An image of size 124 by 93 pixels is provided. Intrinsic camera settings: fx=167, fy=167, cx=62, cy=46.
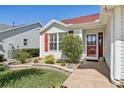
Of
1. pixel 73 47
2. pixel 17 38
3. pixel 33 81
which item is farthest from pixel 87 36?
pixel 17 38

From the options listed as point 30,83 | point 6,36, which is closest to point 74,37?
point 30,83

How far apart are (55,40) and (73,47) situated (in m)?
3.34

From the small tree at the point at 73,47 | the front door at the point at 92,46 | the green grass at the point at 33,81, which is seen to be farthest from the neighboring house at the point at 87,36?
the green grass at the point at 33,81

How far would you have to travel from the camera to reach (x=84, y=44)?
45.9ft

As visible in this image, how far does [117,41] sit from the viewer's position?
6430 millimetres

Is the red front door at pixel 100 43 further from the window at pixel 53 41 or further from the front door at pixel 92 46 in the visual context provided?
the window at pixel 53 41

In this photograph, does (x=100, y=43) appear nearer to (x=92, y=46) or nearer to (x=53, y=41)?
(x=92, y=46)

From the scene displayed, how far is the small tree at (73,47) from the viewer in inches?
486

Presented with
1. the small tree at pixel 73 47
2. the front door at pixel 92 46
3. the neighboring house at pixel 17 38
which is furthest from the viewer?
the neighboring house at pixel 17 38

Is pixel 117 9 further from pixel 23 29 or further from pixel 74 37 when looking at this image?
pixel 23 29

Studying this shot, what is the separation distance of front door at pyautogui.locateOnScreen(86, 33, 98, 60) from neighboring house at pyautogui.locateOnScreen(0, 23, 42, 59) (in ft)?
28.4

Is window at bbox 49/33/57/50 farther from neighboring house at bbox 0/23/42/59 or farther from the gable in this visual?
neighboring house at bbox 0/23/42/59

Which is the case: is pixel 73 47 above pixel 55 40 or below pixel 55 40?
below

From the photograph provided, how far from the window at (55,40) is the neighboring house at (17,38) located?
17.0ft
